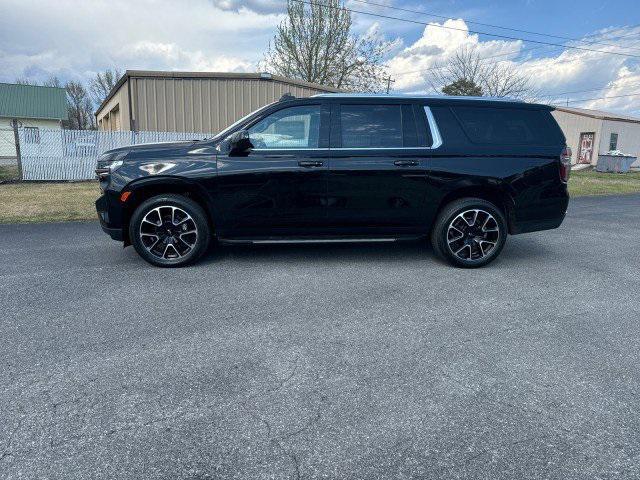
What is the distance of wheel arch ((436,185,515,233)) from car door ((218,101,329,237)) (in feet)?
4.92

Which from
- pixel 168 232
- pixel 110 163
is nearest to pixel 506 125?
pixel 168 232

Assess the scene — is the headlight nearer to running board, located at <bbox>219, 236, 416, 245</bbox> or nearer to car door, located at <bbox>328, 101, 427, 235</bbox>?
running board, located at <bbox>219, 236, 416, 245</bbox>

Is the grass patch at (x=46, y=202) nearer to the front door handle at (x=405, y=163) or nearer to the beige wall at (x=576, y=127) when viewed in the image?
the front door handle at (x=405, y=163)

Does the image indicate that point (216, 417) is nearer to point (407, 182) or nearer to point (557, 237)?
point (407, 182)

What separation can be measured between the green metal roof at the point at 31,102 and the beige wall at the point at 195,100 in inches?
1107

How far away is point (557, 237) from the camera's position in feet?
24.8

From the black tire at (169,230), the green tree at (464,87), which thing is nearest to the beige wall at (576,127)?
the green tree at (464,87)

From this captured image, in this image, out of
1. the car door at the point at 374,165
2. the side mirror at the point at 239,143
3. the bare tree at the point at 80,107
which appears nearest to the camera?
the side mirror at the point at 239,143

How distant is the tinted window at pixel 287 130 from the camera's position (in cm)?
528

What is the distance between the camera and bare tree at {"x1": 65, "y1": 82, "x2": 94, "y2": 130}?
63.8 metres

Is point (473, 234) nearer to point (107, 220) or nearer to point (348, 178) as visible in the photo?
point (348, 178)

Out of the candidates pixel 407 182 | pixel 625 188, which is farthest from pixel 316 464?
pixel 625 188

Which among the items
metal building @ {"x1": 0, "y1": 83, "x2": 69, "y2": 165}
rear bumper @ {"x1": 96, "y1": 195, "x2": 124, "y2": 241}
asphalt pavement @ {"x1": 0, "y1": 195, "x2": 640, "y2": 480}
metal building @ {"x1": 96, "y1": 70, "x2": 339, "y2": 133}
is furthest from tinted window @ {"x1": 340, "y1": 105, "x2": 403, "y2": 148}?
metal building @ {"x1": 0, "y1": 83, "x2": 69, "y2": 165}

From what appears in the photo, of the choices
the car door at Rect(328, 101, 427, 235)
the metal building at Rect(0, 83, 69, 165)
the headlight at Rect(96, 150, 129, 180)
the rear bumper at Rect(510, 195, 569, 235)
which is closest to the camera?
the headlight at Rect(96, 150, 129, 180)
